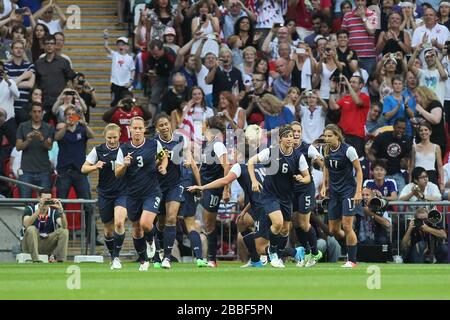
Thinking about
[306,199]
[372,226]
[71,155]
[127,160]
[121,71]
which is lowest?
[372,226]

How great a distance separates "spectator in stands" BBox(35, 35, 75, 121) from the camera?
93.5ft

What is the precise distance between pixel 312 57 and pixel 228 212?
4.45m

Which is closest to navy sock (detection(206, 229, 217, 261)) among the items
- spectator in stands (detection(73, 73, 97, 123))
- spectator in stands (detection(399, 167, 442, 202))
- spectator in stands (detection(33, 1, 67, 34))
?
spectator in stands (detection(399, 167, 442, 202))

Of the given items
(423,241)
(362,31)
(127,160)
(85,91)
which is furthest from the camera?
(362,31)

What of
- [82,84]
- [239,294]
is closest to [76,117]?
[82,84]

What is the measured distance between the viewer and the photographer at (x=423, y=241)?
84.0ft

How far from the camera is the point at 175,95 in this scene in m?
28.6

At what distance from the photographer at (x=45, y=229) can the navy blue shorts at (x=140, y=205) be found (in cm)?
353

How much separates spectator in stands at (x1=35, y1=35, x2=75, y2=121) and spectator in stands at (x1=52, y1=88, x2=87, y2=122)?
45 centimetres

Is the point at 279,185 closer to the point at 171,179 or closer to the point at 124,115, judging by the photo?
the point at 171,179

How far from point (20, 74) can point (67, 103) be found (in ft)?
4.56

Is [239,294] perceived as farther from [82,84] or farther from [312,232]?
[82,84]

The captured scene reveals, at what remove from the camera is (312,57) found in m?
29.2

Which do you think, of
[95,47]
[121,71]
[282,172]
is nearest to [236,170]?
[282,172]
